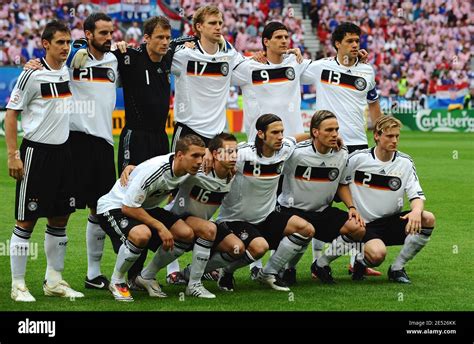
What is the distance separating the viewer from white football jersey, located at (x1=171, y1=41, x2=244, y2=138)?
9133 mm

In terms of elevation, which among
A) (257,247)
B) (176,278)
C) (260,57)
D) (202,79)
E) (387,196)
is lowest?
(176,278)

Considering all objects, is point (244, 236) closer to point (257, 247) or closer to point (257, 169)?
point (257, 247)

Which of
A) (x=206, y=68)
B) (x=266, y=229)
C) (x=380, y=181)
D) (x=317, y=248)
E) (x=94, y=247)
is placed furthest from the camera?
(x=317, y=248)

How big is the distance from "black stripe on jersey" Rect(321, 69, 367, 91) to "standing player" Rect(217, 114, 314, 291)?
116 centimetres

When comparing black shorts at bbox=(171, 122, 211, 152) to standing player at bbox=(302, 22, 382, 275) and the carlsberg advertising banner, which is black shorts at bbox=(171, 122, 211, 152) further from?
the carlsberg advertising banner

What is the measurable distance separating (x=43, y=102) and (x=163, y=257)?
5.54 feet

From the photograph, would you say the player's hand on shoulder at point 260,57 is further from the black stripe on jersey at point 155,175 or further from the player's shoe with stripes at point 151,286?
the player's shoe with stripes at point 151,286

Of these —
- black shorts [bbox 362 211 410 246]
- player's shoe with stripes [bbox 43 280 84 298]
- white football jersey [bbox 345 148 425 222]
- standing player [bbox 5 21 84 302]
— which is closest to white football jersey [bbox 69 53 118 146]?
standing player [bbox 5 21 84 302]

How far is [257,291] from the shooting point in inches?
→ 334

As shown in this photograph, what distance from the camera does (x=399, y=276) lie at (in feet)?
29.3

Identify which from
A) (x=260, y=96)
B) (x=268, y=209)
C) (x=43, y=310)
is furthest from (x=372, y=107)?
(x=43, y=310)

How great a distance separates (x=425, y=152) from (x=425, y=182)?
261 inches

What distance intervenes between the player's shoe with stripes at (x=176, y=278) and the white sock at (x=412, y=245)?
2026mm
